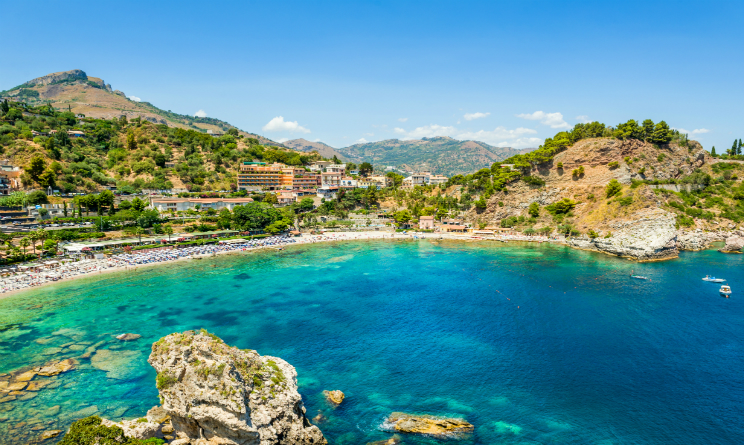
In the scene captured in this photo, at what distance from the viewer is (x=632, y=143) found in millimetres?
82688

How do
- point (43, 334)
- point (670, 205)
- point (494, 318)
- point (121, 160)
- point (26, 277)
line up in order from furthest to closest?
point (121, 160), point (670, 205), point (26, 277), point (494, 318), point (43, 334)

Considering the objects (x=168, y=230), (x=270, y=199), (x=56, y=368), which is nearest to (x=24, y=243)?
(x=168, y=230)

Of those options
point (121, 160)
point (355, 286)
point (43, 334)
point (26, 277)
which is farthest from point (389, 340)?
point (121, 160)

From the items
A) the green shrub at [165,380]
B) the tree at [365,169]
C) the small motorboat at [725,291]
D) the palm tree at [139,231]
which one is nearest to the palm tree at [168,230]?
the palm tree at [139,231]

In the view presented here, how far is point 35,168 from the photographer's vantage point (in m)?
78.1

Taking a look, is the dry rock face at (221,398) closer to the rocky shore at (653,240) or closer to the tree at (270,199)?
the rocky shore at (653,240)

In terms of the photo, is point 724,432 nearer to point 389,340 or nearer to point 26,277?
point 389,340

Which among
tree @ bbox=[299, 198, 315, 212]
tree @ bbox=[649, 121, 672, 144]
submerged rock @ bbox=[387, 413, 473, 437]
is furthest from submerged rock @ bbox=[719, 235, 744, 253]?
tree @ bbox=[299, 198, 315, 212]

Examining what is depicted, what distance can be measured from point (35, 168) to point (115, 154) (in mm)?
29107

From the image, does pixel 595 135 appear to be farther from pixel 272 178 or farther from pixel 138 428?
pixel 138 428

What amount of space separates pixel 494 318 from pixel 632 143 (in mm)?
71147

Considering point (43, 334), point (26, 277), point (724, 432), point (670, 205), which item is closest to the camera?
point (724, 432)

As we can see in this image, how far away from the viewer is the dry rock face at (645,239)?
189 feet

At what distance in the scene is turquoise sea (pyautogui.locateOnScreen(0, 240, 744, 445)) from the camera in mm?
21031
